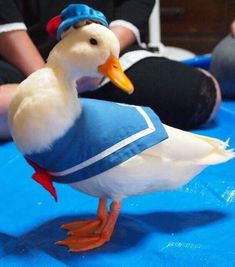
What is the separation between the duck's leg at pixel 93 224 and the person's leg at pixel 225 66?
22.9 inches

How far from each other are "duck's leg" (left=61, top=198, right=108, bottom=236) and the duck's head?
15cm

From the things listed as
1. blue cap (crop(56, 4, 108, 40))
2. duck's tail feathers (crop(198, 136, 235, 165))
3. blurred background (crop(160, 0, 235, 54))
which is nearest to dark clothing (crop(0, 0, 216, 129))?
duck's tail feathers (crop(198, 136, 235, 165))

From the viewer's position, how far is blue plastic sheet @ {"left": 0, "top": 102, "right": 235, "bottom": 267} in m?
0.54

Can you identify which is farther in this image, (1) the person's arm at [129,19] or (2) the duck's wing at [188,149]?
(1) the person's arm at [129,19]

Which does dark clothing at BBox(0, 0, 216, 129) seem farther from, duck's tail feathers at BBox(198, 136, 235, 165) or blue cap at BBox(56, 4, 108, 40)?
blue cap at BBox(56, 4, 108, 40)

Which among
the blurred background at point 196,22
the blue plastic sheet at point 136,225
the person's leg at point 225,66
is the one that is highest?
the blue plastic sheet at point 136,225

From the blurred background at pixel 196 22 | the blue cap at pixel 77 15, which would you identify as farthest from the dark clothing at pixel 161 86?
the blurred background at pixel 196 22

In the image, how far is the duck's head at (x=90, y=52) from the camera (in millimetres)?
469

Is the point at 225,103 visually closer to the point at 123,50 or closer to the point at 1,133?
the point at 123,50

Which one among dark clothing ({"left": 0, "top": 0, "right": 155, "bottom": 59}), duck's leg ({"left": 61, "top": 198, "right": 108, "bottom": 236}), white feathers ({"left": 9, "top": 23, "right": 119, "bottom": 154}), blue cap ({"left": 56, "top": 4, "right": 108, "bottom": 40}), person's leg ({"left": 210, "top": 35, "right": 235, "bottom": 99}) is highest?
blue cap ({"left": 56, "top": 4, "right": 108, "bottom": 40})

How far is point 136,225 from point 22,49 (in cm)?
43

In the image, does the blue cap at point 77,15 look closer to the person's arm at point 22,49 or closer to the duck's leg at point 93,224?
the duck's leg at point 93,224

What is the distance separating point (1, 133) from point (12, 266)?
1.25 feet

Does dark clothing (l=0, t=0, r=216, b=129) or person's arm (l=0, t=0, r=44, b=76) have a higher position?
person's arm (l=0, t=0, r=44, b=76)
